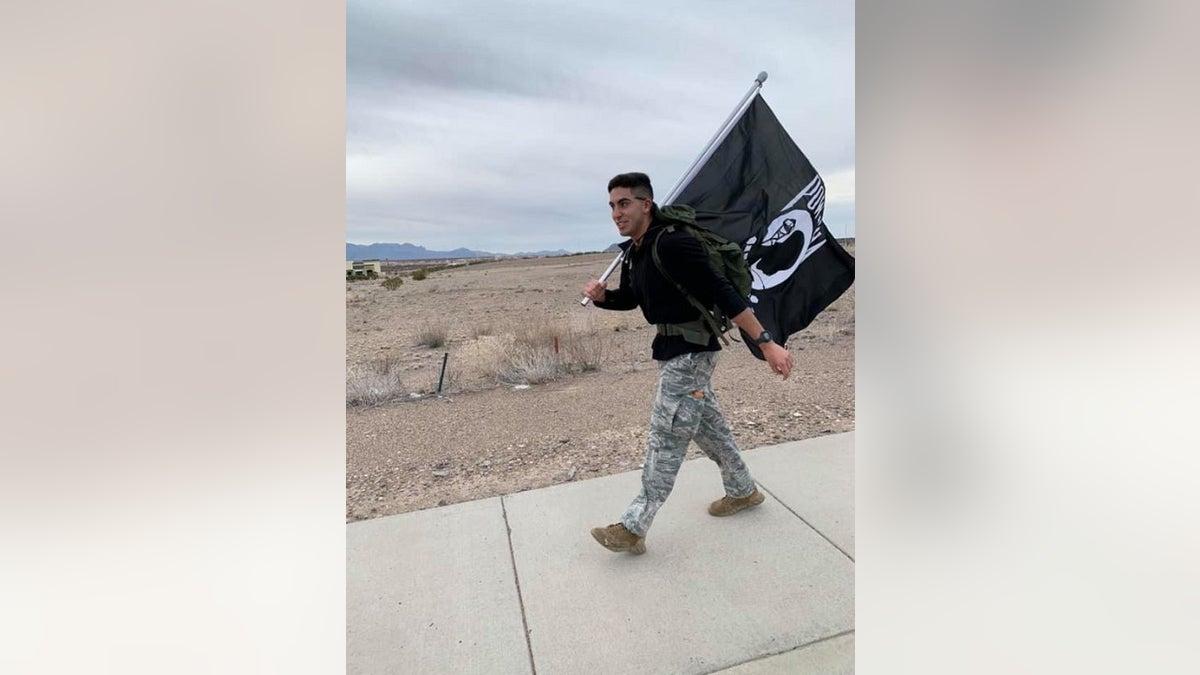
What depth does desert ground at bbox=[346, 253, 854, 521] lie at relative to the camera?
4.21 metres

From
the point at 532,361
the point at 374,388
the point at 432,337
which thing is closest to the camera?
the point at 374,388

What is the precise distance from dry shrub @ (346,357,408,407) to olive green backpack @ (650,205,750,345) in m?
4.94

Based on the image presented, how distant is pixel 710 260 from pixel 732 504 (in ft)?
4.16

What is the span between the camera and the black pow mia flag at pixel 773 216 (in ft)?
10.9

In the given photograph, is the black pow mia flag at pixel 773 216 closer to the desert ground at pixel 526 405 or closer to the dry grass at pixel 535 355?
the desert ground at pixel 526 405

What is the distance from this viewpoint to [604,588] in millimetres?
2402

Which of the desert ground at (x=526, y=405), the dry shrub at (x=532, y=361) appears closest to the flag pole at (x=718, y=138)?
the desert ground at (x=526, y=405)

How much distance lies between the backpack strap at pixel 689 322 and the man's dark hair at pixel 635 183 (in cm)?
18

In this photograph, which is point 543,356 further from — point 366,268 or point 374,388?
point 366,268
